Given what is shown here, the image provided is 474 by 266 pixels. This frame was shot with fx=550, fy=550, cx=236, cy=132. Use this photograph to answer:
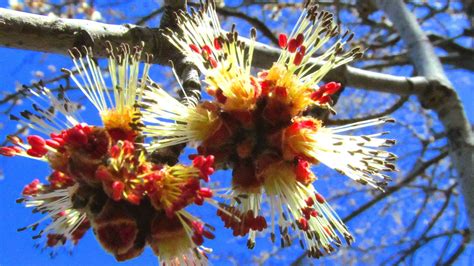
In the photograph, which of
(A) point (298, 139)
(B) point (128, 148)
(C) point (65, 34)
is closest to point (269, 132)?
(A) point (298, 139)

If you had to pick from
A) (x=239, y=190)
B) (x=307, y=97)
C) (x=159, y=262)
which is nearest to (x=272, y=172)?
(x=239, y=190)

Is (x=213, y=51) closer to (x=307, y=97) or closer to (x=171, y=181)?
(x=307, y=97)

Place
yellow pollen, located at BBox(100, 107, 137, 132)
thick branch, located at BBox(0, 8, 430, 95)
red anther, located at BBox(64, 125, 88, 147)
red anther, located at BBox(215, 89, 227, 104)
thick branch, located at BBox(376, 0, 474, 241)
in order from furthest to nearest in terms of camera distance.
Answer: thick branch, located at BBox(376, 0, 474, 241)
thick branch, located at BBox(0, 8, 430, 95)
red anther, located at BBox(215, 89, 227, 104)
yellow pollen, located at BBox(100, 107, 137, 132)
red anther, located at BBox(64, 125, 88, 147)

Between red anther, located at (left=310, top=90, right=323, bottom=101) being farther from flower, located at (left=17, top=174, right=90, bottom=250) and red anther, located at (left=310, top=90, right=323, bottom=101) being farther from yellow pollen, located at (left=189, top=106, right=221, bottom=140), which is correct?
flower, located at (left=17, top=174, right=90, bottom=250)

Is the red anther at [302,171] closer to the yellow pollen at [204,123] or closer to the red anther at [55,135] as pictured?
the yellow pollen at [204,123]

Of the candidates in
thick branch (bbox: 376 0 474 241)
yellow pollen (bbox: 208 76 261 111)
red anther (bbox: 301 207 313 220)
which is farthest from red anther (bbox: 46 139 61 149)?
thick branch (bbox: 376 0 474 241)

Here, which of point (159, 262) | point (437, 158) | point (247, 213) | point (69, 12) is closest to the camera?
point (159, 262)
